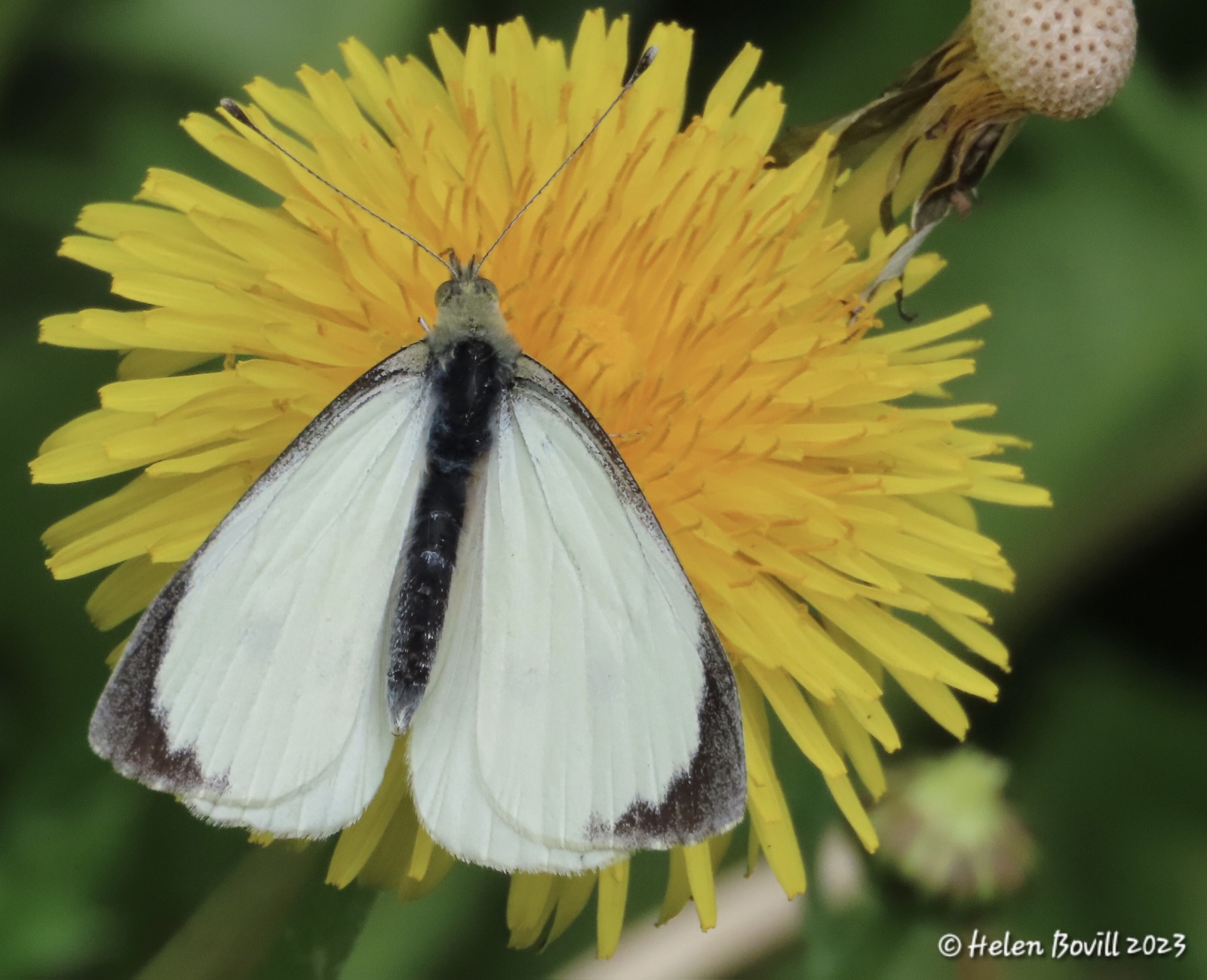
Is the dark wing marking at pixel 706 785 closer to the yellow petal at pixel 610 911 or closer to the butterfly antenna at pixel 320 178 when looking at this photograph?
the yellow petal at pixel 610 911

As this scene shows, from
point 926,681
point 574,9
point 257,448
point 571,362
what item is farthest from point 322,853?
point 574,9

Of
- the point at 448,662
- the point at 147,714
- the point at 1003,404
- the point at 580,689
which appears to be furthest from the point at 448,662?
the point at 1003,404

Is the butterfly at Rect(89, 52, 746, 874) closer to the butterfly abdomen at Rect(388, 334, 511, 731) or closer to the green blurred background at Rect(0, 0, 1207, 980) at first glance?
the butterfly abdomen at Rect(388, 334, 511, 731)

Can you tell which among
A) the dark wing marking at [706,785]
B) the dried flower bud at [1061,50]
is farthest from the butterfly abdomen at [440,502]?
the dried flower bud at [1061,50]

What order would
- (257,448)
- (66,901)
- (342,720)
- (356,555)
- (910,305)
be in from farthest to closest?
(910,305) → (66,901) → (257,448) → (356,555) → (342,720)

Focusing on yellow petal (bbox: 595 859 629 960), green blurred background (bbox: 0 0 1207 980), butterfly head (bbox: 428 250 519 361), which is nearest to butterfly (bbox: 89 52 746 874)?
butterfly head (bbox: 428 250 519 361)

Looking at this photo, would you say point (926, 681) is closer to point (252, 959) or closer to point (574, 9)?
point (252, 959)

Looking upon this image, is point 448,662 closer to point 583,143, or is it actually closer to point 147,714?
point 147,714
